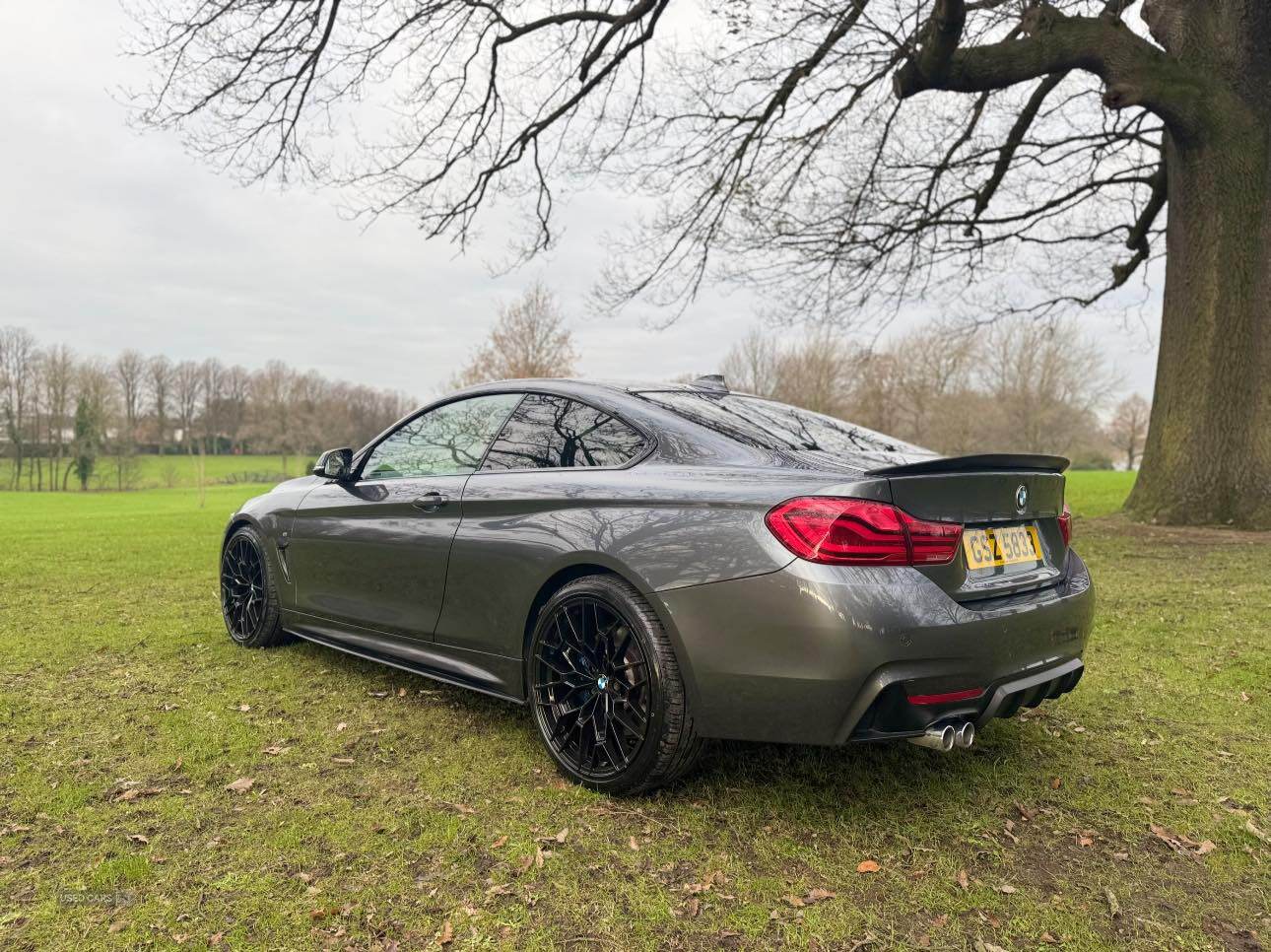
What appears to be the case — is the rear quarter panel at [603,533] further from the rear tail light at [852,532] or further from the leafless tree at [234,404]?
the leafless tree at [234,404]

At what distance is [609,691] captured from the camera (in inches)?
107

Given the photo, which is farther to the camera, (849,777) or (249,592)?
(249,592)

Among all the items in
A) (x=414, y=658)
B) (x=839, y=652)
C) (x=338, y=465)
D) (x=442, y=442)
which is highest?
(x=442, y=442)

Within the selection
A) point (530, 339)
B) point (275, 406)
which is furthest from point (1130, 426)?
point (275, 406)

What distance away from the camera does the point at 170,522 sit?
606 inches

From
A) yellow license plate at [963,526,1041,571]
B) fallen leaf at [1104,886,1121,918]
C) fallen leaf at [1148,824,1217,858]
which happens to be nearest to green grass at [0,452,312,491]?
yellow license plate at [963,526,1041,571]

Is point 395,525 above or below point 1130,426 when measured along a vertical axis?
below

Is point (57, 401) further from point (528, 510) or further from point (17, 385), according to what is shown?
point (528, 510)

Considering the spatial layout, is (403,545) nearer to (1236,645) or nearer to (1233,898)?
(1233,898)

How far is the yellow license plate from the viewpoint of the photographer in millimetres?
2549

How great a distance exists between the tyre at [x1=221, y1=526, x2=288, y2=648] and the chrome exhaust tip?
11.1 ft

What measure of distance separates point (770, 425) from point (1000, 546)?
89 centimetres

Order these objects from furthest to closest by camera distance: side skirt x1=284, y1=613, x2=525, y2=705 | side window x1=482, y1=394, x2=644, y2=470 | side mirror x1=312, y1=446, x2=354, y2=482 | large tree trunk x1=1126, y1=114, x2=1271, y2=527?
1. large tree trunk x1=1126, y1=114, x2=1271, y2=527
2. side mirror x1=312, y1=446, x2=354, y2=482
3. side skirt x1=284, y1=613, x2=525, y2=705
4. side window x1=482, y1=394, x2=644, y2=470

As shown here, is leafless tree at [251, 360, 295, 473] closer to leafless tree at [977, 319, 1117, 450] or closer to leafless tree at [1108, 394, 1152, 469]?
leafless tree at [977, 319, 1117, 450]
